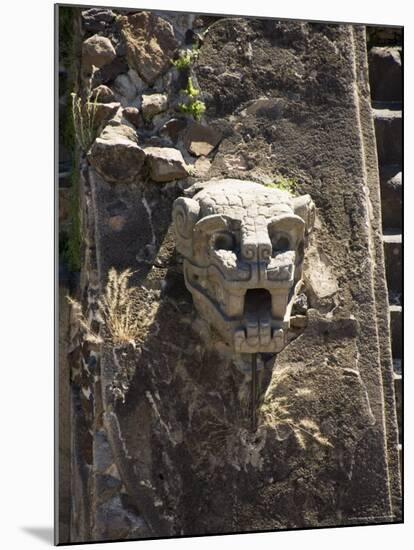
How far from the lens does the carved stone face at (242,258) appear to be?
7387 mm

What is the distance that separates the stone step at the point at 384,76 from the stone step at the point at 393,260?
0.77 meters

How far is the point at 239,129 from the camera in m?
8.03

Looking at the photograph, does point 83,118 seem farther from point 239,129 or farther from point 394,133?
point 394,133

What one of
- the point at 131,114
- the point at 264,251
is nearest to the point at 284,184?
the point at 264,251

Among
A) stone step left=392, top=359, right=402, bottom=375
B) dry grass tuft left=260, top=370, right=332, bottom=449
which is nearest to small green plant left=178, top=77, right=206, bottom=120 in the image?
dry grass tuft left=260, top=370, right=332, bottom=449

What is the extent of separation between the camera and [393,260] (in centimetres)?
852

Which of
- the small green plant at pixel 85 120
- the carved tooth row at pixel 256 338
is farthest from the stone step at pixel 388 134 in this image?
the small green plant at pixel 85 120

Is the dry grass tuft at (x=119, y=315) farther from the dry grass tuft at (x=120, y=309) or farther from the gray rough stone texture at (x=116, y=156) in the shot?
the gray rough stone texture at (x=116, y=156)

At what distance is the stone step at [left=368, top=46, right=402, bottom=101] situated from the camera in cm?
856

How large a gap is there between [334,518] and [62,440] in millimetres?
1492

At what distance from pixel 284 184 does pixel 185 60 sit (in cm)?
82

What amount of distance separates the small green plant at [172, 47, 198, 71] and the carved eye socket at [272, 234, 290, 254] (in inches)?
41.8

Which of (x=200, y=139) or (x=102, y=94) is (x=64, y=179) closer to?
(x=102, y=94)

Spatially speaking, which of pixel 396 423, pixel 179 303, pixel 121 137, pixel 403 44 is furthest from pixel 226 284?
pixel 403 44
